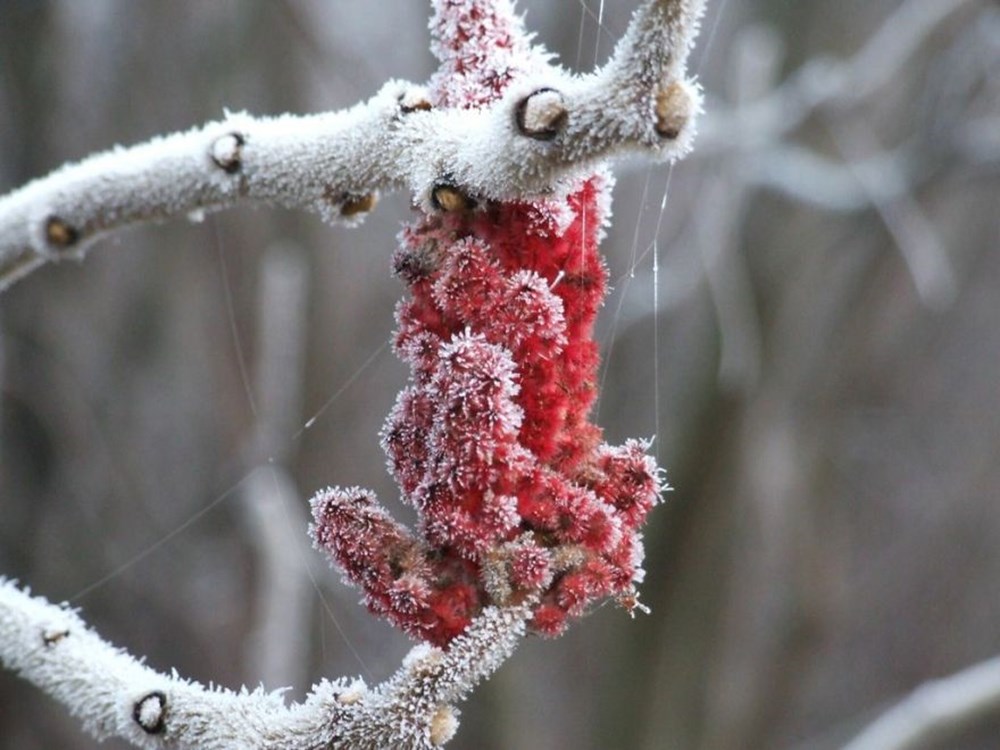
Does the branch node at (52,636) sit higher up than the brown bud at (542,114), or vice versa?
the brown bud at (542,114)

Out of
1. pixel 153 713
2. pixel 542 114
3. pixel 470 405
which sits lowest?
pixel 153 713

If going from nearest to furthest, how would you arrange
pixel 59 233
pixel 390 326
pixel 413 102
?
pixel 413 102 < pixel 59 233 < pixel 390 326

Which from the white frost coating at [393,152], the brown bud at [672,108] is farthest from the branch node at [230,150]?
the brown bud at [672,108]

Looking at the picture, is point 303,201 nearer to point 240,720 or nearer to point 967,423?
point 240,720

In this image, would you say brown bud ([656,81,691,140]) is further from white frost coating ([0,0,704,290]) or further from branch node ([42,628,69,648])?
branch node ([42,628,69,648])

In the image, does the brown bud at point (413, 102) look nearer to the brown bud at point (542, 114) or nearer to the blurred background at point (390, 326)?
the brown bud at point (542, 114)

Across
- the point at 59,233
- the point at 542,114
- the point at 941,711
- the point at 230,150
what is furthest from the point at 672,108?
the point at 941,711

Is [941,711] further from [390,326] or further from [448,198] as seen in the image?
[390,326]
